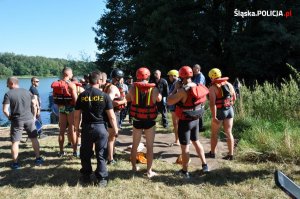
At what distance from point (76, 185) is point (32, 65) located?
94.0 metres

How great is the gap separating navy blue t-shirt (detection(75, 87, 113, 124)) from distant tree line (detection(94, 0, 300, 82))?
14038mm

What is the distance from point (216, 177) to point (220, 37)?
16.4 metres

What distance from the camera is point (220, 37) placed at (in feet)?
68.4

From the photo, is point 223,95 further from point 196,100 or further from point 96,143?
point 96,143

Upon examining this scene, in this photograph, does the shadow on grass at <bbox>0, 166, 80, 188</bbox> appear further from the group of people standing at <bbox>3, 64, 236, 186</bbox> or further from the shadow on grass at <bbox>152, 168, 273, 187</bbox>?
the shadow on grass at <bbox>152, 168, 273, 187</bbox>

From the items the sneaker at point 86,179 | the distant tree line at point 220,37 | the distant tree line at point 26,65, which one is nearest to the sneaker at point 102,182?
the sneaker at point 86,179

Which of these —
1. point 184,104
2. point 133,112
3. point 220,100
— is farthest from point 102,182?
point 220,100

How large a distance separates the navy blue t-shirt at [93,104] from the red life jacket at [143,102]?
0.48 meters

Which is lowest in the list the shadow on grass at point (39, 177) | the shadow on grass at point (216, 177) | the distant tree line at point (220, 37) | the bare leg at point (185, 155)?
the shadow on grass at point (216, 177)

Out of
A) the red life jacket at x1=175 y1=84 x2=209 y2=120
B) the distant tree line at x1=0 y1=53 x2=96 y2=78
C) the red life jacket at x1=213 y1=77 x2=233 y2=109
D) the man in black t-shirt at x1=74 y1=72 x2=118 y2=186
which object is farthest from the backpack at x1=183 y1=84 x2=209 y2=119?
the distant tree line at x1=0 y1=53 x2=96 y2=78

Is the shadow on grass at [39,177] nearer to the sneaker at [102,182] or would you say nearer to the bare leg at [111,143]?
the sneaker at [102,182]

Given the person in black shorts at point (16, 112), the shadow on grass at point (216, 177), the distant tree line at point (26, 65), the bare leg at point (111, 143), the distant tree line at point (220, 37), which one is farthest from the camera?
the distant tree line at point (26, 65)

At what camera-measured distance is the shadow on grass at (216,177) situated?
17.9 ft

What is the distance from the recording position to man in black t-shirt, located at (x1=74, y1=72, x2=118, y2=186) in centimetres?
532
